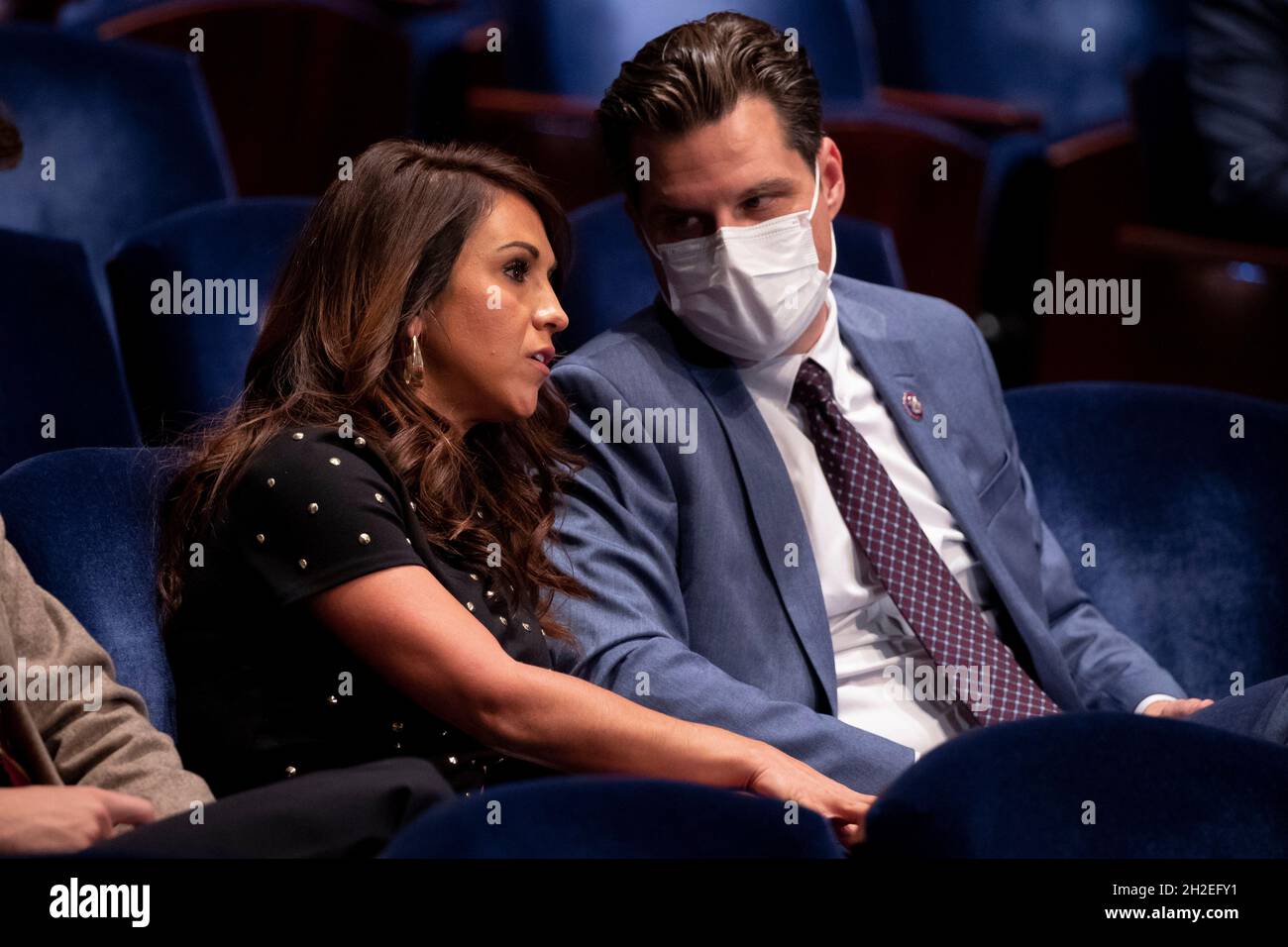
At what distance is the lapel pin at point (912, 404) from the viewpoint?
165 cm

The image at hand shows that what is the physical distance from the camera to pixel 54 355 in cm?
159

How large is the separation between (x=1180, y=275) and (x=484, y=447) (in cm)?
151

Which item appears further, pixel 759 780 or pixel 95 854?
pixel 759 780

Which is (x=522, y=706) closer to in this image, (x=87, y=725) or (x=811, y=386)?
(x=87, y=725)

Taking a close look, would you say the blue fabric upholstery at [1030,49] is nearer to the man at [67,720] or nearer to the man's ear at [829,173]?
the man's ear at [829,173]

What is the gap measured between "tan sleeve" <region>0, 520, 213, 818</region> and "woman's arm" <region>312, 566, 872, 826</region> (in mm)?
162

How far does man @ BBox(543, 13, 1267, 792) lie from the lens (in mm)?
1419

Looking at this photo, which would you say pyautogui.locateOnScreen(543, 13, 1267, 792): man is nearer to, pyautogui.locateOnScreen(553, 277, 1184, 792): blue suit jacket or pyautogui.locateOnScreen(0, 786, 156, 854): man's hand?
pyautogui.locateOnScreen(553, 277, 1184, 792): blue suit jacket

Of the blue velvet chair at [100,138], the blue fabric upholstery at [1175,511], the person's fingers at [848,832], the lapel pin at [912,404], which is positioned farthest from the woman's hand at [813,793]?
the blue velvet chair at [100,138]

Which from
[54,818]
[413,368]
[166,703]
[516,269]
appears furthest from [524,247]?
[54,818]

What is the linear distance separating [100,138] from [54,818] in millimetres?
1282
